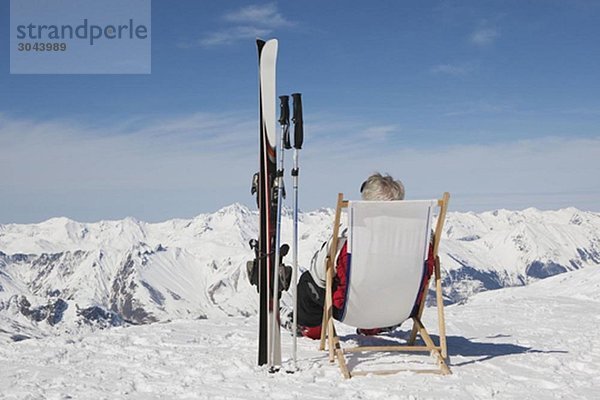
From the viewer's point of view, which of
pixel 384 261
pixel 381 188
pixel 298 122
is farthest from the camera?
pixel 381 188

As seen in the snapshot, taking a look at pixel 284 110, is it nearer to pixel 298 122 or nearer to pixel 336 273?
pixel 298 122

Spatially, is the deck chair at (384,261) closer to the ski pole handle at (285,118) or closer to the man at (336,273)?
the man at (336,273)

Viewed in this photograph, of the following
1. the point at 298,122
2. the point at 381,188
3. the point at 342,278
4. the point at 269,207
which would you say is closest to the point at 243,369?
the point at 342,278

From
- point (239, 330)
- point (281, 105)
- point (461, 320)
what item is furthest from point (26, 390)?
point (461, 320)

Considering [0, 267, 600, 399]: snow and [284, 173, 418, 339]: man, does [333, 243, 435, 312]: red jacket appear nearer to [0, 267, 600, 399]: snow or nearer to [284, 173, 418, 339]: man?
[284, 173, 418, 339]: man

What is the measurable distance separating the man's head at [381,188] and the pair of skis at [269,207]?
89 centimetres

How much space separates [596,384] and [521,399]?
3.74ft

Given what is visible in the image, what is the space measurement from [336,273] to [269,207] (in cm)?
99

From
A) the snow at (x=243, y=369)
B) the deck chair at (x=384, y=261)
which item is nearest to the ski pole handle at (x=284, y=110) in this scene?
the deck chair at (x=384, y=261)

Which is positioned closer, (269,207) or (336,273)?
(269,207)

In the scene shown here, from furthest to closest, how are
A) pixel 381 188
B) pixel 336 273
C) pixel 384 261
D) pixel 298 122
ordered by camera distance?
1. pixel 336 273
2. pixel 381 188
3. pixel 384 261
4. pixel 298 122

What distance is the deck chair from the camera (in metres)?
5.80

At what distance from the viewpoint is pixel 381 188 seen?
6.11 m

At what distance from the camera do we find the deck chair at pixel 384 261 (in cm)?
580
